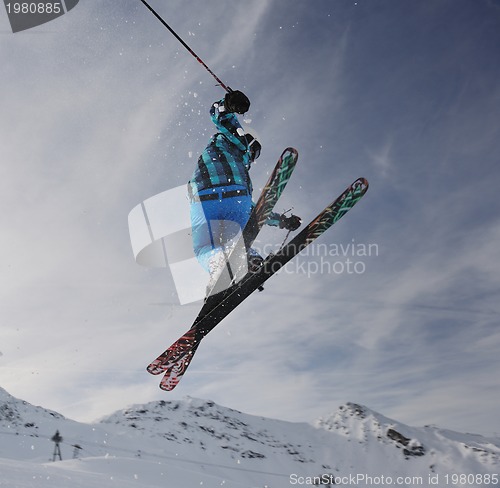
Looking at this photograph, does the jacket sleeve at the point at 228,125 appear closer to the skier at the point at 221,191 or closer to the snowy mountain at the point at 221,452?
the skier at the point at 221,191

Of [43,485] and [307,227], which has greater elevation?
[307,227]

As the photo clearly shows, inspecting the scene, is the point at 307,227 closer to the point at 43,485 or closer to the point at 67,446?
the point at 43,485

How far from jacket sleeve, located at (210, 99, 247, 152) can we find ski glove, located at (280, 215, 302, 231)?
4.86 ft

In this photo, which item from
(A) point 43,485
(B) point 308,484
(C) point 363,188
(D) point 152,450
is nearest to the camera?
(A) point 43,485

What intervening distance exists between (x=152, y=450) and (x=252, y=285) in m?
160

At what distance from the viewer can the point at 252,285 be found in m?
6.07

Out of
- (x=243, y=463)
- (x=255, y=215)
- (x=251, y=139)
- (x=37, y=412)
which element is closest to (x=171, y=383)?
(x=255, y=215)

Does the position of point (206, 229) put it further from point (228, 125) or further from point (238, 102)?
point (238, 102)

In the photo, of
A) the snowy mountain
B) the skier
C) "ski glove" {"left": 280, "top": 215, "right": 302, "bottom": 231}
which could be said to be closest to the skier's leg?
the skier

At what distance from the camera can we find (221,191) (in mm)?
5633

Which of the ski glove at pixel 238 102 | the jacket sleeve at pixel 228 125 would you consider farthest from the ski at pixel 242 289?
the ski glove at pixel 238 102

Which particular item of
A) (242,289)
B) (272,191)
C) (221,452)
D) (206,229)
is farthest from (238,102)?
(221,452)

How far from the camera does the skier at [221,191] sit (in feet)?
18.6

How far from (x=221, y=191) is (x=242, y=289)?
1412mm
